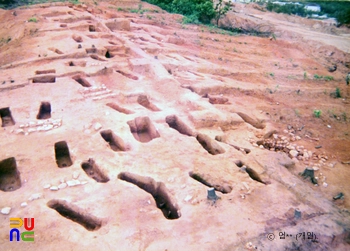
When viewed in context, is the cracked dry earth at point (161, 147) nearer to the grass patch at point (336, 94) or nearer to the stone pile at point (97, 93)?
the stone pile at point (97, 93)

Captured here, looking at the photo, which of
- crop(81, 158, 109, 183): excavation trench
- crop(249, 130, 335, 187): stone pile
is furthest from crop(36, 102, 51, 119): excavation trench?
crop(249, 130, 335, 187): stone pile

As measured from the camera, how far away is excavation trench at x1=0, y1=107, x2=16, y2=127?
6630 mm

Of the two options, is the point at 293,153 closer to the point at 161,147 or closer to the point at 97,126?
the point at 161,147

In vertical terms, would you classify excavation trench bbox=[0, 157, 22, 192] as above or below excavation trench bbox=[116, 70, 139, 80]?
below

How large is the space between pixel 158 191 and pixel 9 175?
109 inches

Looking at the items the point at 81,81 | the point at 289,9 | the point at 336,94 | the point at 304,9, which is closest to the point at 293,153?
the point at 336,94

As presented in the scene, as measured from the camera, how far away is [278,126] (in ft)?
24.8

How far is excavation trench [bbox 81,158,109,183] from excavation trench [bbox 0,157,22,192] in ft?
3.71

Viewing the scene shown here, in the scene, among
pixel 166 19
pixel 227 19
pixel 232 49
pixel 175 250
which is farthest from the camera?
pixel 227 19

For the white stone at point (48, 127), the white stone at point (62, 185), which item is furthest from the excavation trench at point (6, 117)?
the white stone at point (62, 185)

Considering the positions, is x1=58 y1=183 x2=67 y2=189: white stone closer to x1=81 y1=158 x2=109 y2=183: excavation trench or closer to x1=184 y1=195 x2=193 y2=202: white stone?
x1=81 y1=158 x2=109 y2=183: excavation trench

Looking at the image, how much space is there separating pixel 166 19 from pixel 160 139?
47.1 ft

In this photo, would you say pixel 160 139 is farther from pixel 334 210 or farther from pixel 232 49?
pixel 232 49

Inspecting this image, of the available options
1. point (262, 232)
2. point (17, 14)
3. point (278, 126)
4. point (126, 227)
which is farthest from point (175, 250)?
point (17, 14)
